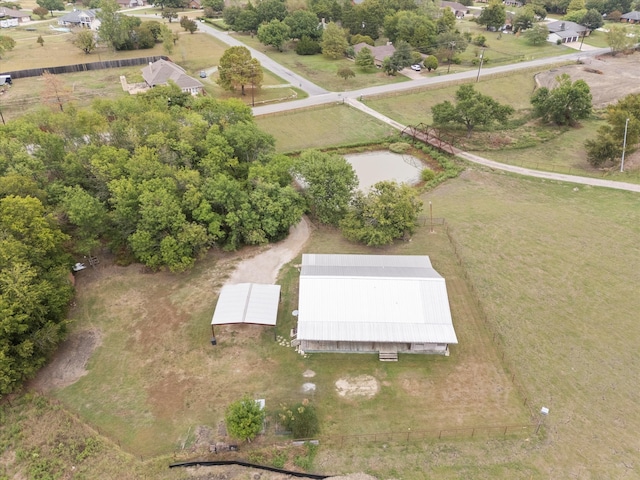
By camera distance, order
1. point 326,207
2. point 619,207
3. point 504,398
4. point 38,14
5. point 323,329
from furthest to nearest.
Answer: point 38,14, point 619,207, point 326,207, point 323,329, point 504,398

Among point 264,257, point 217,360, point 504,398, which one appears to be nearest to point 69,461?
point 217,360

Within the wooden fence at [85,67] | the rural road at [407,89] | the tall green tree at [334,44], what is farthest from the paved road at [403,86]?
the wooden fence at [85,67]

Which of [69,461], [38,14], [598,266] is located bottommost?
[69,461]

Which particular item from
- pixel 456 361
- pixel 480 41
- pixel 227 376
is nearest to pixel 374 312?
pixel 456 361

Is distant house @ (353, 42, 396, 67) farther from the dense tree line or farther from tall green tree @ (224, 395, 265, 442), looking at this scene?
tall green tree @ (224, 395, 265, 442)

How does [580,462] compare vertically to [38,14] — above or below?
below

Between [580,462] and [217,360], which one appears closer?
[580,462]

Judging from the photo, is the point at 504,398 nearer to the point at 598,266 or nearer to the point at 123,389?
the point at 598,266

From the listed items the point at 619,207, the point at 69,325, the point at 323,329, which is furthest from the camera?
the point at 619,207

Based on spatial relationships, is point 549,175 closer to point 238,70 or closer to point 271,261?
point 271,261
